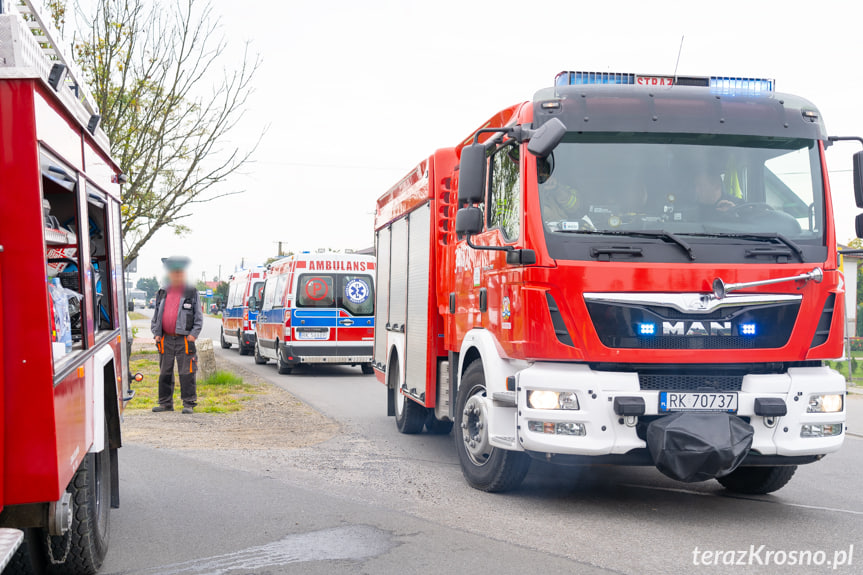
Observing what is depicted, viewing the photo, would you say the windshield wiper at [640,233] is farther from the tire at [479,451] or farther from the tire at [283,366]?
the tire at [283,366]

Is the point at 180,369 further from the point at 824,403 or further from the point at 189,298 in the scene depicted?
the point at 824,403

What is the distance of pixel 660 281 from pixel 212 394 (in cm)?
971

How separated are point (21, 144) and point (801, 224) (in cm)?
493

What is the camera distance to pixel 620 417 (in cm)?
575

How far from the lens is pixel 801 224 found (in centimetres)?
617

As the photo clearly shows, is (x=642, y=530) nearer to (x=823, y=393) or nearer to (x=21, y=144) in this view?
(x=823, y=393)

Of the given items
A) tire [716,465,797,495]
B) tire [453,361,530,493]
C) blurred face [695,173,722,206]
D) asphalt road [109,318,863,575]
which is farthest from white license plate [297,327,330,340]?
blurred face [695,173,722,206]

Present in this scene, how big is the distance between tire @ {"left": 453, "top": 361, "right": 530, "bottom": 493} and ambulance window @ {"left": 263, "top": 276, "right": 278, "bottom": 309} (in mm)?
13863

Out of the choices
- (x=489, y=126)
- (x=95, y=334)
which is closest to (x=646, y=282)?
(x=489, y=126)

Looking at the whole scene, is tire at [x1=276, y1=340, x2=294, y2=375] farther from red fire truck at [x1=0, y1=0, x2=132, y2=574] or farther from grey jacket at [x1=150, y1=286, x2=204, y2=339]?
red fire truck at [x1=0, y1=0, x2=132, y2=574]

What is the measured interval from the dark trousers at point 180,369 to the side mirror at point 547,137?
7179 mm

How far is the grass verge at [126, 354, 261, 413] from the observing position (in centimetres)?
1238

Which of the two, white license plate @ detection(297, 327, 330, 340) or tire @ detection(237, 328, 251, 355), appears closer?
white license plate @ detection(297, 327, 330, 340)

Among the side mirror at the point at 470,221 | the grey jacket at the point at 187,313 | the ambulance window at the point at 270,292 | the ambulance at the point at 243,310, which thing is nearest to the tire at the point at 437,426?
the grey jacket at the point at 187,313
